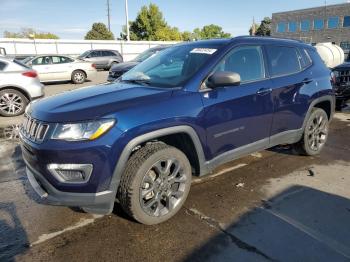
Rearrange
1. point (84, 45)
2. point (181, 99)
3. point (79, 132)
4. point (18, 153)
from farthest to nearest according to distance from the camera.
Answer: point (84, 45) → point (18, 153) → point (181, 99) → point (79, 132)

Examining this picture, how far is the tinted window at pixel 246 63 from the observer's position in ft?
12.7

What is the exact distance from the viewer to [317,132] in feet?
17.2

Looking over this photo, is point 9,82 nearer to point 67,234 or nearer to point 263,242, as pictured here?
point 67,234

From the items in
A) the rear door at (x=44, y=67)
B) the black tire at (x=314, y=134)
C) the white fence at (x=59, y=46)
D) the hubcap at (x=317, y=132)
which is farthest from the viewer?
the white fence at (x=59, y=46)

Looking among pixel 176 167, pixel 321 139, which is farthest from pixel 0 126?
pixel 321 139

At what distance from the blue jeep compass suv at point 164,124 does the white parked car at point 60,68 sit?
12.5 m

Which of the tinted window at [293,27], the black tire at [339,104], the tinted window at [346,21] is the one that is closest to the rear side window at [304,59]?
the black tire at [339,104]

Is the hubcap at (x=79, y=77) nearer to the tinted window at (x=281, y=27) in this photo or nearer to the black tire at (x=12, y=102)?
the black tire at (x=12, y=102)

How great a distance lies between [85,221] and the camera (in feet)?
11.3

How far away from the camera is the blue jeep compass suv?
2.88 meters

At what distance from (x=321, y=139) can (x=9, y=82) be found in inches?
293

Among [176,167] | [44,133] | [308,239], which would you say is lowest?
[308,239]

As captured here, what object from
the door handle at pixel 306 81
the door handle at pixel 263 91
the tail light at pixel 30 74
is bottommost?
the tail light at pixel 30 74

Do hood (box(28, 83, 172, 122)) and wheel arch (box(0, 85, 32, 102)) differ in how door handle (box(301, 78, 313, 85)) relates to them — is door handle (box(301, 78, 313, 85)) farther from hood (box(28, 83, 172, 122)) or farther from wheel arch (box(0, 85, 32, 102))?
wheel arch (box(0, 85, 32, 102))
